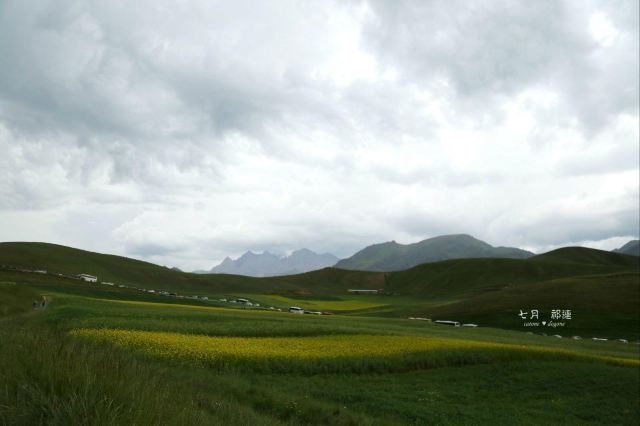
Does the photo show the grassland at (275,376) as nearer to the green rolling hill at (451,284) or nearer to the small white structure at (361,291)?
the green rolling hill at (451,284)

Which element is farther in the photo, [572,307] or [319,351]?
[572,307]

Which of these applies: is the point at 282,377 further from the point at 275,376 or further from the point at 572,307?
the point at 572,307

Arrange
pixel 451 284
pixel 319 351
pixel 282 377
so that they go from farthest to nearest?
pixel 451 284 < pixel 319 351 < pixel 282 377

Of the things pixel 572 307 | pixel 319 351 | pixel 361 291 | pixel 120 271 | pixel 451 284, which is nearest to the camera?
pixel 319 351

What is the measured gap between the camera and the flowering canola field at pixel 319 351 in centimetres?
2267

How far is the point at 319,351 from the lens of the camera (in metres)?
27.3

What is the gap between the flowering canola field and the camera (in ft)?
74.4

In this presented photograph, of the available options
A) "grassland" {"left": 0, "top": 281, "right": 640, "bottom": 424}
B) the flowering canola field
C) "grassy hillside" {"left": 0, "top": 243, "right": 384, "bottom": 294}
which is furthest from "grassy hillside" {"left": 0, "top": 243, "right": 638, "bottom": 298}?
the flowering canola field

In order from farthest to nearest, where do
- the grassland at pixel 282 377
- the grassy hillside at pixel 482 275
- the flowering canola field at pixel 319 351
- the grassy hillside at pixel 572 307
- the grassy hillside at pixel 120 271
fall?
the grassy hillside at pixel 482 275
the grassy hillside at pixel 120 271
the grassy hillside at pixel 572 307
the flowering canola field at pixel 319 351
the grassland at pixel 282 377

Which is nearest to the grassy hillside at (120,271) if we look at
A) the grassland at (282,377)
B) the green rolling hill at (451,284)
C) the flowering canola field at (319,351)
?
the green rolling hill at (451,284)

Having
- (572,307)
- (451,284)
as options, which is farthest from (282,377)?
(451,284)

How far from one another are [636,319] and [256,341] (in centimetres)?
5744

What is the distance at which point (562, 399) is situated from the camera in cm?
2309

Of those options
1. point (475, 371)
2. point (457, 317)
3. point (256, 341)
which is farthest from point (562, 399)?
point (457, 317)
